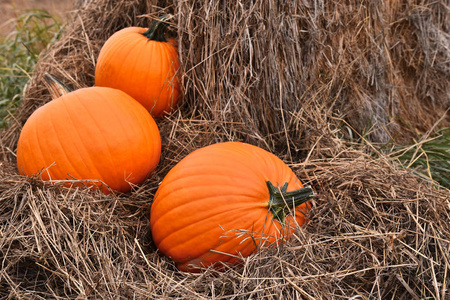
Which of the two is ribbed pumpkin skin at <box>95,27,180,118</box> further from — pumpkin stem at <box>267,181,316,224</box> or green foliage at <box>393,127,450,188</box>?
green foliage at <box>393,127,450,188</box>

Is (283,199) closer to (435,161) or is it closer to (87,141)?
(87,141)

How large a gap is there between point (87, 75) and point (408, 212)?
2.37 metres

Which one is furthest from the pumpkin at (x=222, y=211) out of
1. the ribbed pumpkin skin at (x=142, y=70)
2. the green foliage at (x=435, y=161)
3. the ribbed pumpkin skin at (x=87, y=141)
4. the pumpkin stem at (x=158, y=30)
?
the green foliage at (x=435, y=161)

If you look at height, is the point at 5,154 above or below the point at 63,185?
below

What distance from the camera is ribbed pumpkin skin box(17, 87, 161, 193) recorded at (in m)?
2.08

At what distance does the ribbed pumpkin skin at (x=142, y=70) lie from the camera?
2.60m

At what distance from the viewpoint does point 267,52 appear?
2.52 metres

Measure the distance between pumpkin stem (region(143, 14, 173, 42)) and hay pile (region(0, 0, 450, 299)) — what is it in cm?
10

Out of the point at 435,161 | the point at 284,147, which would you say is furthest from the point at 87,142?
the point at 435,161

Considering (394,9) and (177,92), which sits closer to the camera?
(177,92)

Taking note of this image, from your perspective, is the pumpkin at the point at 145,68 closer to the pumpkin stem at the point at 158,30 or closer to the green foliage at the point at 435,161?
the pumpkin stem at the point at 158,30

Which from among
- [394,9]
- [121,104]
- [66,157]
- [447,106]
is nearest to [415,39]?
[394,9]

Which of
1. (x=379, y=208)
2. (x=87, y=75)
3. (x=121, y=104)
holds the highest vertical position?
(x=121, y=104)

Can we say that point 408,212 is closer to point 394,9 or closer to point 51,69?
point 394,9
